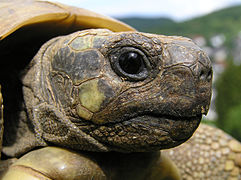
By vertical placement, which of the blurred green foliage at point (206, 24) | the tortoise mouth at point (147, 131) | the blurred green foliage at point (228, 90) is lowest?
the blurred green foliage at point (206, 24)

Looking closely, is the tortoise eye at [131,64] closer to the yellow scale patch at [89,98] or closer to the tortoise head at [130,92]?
the tortoise head at [130,92]

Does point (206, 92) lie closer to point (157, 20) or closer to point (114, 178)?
point (114, 178)

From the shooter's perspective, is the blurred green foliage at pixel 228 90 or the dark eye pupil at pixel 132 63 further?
the blurred green foliage at pixel 228 90

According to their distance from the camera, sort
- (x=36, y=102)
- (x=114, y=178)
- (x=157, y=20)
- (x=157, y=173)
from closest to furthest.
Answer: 1. (x=36, y=102)
2. (x=114, y=178)
3. (x=157, y=173)
4. (x=157, y=20)

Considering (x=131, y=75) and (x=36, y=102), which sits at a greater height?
(x=131, y=75)

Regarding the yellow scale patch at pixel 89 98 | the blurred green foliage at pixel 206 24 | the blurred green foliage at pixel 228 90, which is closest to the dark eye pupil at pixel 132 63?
the yellow scale patch at pixel 89 98

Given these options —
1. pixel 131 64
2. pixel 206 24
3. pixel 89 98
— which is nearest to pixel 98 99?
pixel 89 98

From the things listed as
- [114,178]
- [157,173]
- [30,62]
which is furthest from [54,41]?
[157,173]

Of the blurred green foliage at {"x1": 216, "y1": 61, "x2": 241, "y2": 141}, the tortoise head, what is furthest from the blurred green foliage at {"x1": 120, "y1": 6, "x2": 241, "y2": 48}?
the tortoise head
